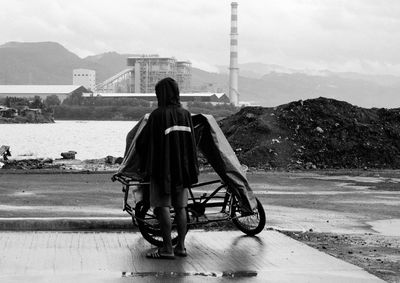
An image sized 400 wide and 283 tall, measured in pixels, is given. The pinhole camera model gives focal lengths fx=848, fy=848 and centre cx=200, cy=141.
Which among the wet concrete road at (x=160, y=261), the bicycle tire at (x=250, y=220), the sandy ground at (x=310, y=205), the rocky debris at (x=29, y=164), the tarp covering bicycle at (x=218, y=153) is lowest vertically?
the rocky debris at (x=29, y=164)

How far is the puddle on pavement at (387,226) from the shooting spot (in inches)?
456

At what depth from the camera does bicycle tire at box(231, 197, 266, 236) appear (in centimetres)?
1049

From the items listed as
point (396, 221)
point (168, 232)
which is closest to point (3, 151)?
point (396, 221)

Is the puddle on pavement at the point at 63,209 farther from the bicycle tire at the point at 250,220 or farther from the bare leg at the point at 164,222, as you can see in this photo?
the bare leg at the point at 164,222

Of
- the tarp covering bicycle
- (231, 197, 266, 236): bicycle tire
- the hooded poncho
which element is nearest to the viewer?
the hooded poncho

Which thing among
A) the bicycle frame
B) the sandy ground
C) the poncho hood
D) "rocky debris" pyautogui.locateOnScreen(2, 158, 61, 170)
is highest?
the poncho hood

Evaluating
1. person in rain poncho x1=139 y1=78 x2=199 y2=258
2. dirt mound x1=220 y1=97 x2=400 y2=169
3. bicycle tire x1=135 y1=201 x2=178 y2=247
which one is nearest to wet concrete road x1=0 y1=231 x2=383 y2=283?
bicycle tire x1=135 y1=201 x2=178 y2=247

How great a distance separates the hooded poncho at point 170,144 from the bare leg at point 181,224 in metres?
0.29

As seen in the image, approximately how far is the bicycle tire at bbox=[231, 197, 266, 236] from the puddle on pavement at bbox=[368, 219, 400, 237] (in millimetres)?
1905

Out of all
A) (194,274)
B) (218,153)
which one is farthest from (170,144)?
(194,274)

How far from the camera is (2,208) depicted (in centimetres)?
1320

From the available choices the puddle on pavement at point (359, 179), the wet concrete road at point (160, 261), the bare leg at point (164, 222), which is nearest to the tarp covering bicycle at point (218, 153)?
the wet concrete road at point (160, 261)

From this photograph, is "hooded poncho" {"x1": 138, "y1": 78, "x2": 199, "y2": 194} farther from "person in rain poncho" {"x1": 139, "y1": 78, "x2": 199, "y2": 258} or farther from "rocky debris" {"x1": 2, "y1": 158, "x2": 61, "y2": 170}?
"rocky debris" {"x1": 2, "y1": 158, "x2": 61, "y2": 170}

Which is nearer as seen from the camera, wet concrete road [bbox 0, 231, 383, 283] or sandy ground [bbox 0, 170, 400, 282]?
wet concrete road [bbox 0, 231, 383, 283]
